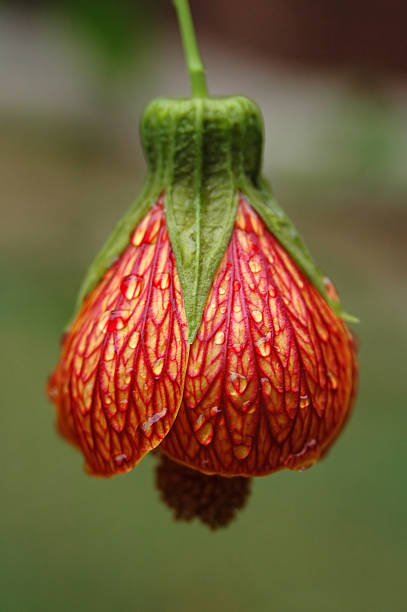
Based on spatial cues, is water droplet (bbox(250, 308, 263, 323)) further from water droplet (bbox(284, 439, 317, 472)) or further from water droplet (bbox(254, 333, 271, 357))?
water droplet (bbox(284, 439, 317, 472))

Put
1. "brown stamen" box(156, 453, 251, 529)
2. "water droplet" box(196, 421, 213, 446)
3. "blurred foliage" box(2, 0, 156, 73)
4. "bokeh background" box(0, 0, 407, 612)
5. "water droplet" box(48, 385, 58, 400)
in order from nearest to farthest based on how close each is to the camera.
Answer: "water droplet" box(196, 421, 213, 446), "brown stamen" box(156, 453, 251, 529), "water droplet" box(48, 385, 58, 400), "bokeh background" box(0, 0, 407, 612), "blurred foliage" box(2, 0, 156, 73)

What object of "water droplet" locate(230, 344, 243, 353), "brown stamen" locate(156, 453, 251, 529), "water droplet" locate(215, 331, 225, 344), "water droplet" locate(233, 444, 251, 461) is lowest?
"brown stamen" locate(156, 453, 251, 529)

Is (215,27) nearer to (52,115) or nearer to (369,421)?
(52,115)

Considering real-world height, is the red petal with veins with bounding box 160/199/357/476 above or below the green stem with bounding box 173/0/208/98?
below

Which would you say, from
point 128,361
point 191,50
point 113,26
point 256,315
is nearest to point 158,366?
point 128,361

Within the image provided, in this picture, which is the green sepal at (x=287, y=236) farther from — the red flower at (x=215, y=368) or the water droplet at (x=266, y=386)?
the water droplet at (x=266, y=386)

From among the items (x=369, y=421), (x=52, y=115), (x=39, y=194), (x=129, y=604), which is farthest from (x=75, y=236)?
(x=129, y=604)

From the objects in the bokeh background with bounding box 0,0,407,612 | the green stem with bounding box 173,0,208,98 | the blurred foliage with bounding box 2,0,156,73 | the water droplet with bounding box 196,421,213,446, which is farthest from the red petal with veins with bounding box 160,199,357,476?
the blurred foliage with bounding box 2,0,156,73

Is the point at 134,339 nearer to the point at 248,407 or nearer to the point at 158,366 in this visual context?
the point at 158,366

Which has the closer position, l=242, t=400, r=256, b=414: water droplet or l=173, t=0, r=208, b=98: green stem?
l=242, t=400, r=256, b=414: water droplet
